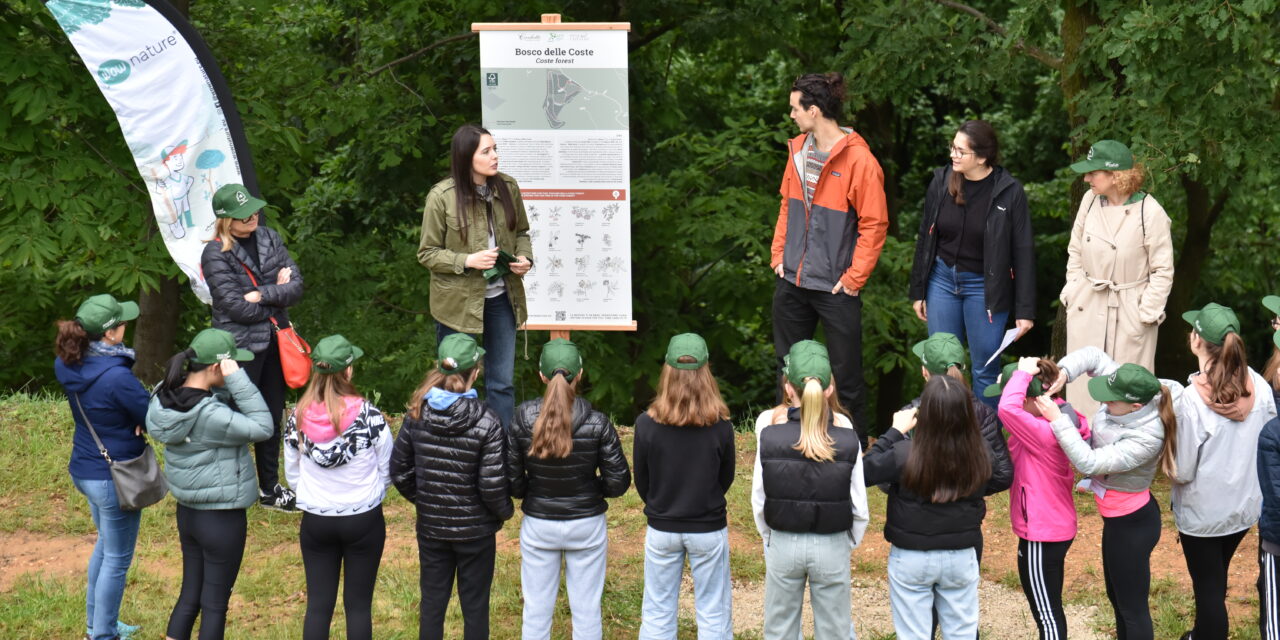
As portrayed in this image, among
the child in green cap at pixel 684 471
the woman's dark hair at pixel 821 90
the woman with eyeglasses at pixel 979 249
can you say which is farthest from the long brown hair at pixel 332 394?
the woman with eyeglasses at pixel 979 249

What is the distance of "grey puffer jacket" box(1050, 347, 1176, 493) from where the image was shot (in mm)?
4984

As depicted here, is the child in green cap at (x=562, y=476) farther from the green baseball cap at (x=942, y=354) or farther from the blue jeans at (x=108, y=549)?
the blue jeans at (x=108, y=549)

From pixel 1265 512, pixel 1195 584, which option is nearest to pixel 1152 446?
pixel 1265 512

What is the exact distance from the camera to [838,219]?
708cm

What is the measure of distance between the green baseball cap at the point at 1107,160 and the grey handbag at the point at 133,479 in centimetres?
465

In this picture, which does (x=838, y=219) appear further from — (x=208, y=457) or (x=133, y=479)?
(x=133, y=479)

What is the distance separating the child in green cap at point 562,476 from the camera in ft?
16.6

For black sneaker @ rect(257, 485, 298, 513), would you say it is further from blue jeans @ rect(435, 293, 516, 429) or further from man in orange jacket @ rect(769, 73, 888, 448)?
man in orange jacket @ rect(769, 73, 888, 448)

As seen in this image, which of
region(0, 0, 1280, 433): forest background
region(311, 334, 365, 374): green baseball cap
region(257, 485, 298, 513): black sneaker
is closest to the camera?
region(311, 334, 365, 374): green baseball cap

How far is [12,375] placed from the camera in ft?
44.4

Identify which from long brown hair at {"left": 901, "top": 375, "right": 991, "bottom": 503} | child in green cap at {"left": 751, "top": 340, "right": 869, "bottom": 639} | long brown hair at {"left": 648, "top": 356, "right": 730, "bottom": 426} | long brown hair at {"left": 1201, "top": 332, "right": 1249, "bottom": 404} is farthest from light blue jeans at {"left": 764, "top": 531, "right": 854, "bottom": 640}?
long brown hair at {"left": 1201, "top": 332, "right": 1249, "bottom": 404}

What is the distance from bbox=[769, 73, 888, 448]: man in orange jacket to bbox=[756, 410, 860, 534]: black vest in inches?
92.0

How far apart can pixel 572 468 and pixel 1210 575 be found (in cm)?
268

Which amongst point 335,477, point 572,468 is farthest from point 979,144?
point 335,477
